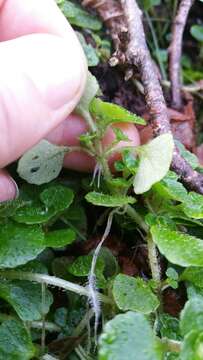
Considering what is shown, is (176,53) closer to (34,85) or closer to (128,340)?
(34,85)

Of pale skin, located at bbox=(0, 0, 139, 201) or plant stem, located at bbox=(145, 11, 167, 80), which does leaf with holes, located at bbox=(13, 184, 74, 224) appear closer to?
pale skin, located at bbox=(0, 0, 139, 201)

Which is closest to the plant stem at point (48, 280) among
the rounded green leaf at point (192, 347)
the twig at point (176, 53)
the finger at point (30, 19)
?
the rounded green leaf at point (192, 347)

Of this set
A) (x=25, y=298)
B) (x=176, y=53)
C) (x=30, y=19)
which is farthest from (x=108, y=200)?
(x=176, y=53)

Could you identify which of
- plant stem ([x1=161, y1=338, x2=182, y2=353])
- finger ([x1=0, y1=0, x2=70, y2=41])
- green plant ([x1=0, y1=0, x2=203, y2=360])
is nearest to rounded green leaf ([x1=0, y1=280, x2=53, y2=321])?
green plant ([x1=0, y1=0, x2=203, y2=360])

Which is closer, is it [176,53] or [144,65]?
[144,65]

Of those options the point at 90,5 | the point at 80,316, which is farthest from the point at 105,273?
the point at 90,5

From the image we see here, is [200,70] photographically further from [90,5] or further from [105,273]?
[105,273]
